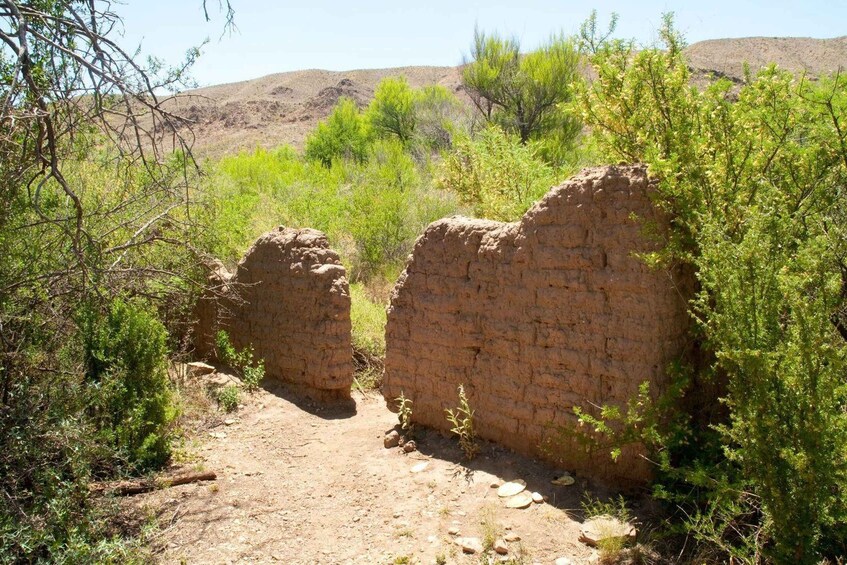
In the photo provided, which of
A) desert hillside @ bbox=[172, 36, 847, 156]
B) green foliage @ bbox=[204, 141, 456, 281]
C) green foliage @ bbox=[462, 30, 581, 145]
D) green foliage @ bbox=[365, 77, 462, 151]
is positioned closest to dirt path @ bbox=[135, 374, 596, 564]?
green foliage @ bbox=[204, 141, 456, 281]

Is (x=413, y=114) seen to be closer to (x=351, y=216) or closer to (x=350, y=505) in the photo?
(x=351, y=216)

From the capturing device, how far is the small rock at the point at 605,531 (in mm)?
4699

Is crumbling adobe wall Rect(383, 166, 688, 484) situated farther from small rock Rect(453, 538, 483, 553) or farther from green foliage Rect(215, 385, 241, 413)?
green foliage Rect(215, 385, 241, 413)

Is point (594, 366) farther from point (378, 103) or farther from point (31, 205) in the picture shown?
point (378, 103)

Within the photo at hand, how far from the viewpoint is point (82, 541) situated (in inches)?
184

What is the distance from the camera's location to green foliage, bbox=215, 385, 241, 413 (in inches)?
314

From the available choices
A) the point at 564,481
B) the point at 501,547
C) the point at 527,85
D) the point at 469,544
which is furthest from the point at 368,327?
the point at 527,85

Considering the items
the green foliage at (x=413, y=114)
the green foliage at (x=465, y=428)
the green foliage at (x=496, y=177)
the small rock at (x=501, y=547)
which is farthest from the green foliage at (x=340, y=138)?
the small rock at (x=501, y=547)

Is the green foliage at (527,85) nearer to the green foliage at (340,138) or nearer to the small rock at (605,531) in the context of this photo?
the green foliage at (340,138)

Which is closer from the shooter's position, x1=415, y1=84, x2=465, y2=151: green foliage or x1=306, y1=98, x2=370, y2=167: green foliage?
x1=415, y1=84, x2=465, y2=151: green foliage

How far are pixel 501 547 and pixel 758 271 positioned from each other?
2410 millimetres

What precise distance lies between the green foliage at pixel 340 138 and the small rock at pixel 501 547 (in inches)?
914

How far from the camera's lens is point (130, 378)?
20.7 feet

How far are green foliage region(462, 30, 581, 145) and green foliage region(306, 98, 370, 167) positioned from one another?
730 centimetres
